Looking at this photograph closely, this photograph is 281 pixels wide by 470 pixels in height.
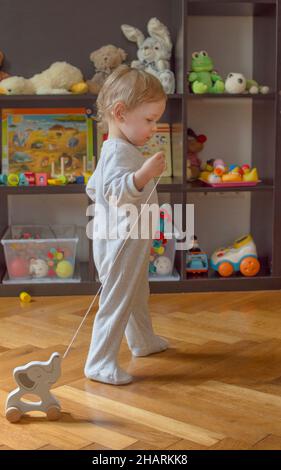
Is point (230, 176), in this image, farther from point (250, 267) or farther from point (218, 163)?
point (250, 267)

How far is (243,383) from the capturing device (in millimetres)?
2064

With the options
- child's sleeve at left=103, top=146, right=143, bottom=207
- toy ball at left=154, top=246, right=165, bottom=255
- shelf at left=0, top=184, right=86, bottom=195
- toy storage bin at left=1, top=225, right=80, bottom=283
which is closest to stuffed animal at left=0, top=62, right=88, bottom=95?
shelf at left=0, top=184, right=86, bottom=195

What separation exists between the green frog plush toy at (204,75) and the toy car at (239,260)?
66 cm

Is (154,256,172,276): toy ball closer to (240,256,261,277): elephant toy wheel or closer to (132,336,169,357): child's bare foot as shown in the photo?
(240,256,261,277): elephant toy wheel

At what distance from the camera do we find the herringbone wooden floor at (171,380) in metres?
1.72

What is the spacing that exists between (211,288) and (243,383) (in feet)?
3.49

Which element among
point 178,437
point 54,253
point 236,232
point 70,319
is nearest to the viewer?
point 178,437

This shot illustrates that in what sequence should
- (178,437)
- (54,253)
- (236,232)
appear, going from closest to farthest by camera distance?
Result: (178,437) < (54,253) < (236,232)

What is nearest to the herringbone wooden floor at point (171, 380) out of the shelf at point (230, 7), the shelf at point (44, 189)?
the shelf at point (44, 189)

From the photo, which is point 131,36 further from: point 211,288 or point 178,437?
point 178,437

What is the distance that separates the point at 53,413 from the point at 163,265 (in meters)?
1.38

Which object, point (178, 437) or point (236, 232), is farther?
point (236, 232)

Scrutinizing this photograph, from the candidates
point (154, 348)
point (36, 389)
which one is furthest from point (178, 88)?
point (36, 389)

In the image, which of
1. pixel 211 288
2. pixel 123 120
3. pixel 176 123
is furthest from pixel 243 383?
pixel 176 123
